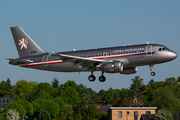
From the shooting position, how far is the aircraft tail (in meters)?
65.3

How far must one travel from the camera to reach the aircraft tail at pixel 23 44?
6531 cm

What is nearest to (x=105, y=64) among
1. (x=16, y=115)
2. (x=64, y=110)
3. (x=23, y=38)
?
(x=23, y=38)

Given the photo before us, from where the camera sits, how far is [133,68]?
59906mm

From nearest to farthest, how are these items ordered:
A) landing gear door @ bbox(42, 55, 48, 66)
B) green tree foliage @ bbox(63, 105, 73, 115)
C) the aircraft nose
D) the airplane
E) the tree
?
the aircraft nose
the airplane
landing gear door @ bbox(42, 55, 48, 66)
the tree
green tree foliage @ bbox(63, 105, 73, 115)

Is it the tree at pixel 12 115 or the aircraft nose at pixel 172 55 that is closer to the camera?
the aircraft nose at pixel 172 55

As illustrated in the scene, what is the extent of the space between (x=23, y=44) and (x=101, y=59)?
18.3 m

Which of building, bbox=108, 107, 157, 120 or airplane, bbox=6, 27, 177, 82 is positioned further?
building, bbox=108, 107, 157, 120

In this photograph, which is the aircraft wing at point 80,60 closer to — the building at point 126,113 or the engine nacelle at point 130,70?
the engine nacelle at point 130,70

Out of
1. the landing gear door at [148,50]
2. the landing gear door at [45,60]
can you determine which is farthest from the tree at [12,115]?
the landing gear door at [148,50]

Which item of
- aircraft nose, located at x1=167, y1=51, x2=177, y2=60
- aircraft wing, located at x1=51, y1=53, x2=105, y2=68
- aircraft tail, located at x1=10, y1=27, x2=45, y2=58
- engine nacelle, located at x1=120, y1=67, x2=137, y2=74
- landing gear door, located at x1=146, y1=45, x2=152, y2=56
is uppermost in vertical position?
aircraft tail, located at x1=10, y1=27, x2=45, y2=58

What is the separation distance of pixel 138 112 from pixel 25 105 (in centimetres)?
4995

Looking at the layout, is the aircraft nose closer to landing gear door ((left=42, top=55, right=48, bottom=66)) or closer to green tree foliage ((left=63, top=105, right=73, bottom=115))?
landing gear door ((left=42, top=55, right=48, bottom=66))

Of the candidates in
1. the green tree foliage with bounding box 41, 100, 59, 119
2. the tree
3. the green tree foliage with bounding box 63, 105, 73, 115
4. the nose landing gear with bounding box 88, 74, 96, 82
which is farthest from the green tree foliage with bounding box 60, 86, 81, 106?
the nose landing gear with bounding box 88, 74, 96, 82

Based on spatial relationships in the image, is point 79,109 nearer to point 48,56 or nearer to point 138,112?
point 138,112
